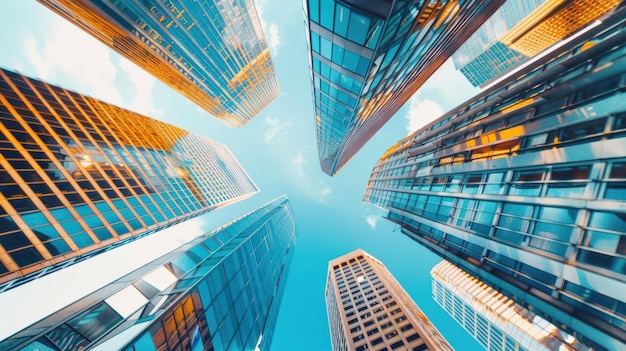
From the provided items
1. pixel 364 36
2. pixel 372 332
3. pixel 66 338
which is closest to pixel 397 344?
pixel 372 332

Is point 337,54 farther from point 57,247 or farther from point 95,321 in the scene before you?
point 57,247

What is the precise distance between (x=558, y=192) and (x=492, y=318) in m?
87.4

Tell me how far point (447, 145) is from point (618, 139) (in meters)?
17.3

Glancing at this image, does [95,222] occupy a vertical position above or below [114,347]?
below

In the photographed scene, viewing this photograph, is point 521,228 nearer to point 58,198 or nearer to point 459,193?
point 459,193

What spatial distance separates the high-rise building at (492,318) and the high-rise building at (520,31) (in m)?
103

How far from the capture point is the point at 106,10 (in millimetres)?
41656

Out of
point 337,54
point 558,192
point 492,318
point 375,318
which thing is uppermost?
point 337,54

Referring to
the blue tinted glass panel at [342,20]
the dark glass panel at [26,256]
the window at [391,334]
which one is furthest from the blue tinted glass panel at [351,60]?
the window at [391,334]

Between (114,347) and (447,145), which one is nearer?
(114,347)

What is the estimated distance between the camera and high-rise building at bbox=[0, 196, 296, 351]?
844 cm

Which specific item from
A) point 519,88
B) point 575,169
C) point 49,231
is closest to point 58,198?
point 49,231

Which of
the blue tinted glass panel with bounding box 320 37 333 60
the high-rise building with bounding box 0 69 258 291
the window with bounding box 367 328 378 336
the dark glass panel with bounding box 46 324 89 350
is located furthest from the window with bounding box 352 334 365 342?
the blue tinted glass panel with bounding box 320 37 333 60

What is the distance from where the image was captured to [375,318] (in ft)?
172
